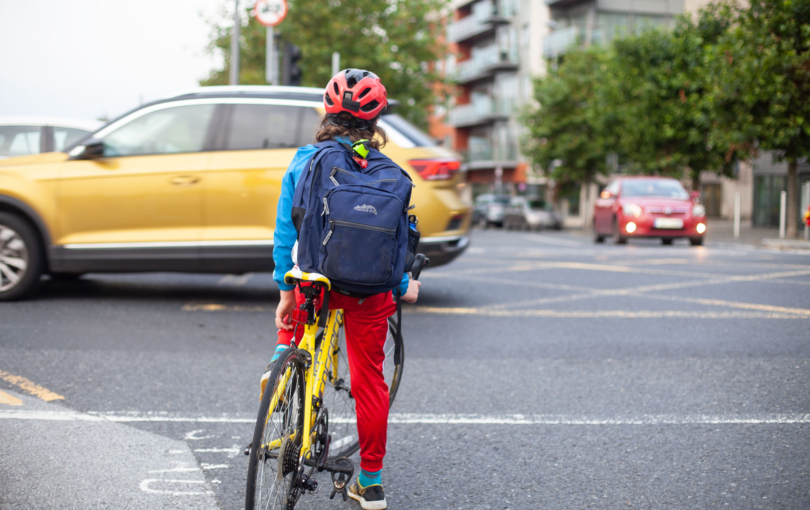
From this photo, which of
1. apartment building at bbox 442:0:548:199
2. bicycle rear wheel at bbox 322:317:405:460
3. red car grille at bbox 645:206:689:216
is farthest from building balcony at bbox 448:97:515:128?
bicycle rear wheel at bbox 322:317:405:460

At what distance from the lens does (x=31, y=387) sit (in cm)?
485

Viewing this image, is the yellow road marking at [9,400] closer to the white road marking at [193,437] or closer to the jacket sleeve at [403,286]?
the white road marking at [193,437]

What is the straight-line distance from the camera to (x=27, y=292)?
7.47 metres

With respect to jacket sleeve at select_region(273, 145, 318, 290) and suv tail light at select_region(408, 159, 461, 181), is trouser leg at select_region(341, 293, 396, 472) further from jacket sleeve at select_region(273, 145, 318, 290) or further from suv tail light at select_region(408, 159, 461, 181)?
suv tail light at select_region(408, 159, 461, 181)

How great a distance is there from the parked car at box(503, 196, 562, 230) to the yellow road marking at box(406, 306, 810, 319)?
Answer: 3124 cm

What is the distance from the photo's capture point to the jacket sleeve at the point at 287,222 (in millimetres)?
2955

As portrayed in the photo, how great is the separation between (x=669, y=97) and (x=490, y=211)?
15.3 m

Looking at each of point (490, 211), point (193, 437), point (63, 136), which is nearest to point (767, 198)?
point (490, 211)

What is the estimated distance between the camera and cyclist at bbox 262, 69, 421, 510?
2920 mm

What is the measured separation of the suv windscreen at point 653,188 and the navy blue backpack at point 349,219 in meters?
16.8

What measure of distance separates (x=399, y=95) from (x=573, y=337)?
107 ft

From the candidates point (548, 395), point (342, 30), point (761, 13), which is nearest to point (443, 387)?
point (548, 395)

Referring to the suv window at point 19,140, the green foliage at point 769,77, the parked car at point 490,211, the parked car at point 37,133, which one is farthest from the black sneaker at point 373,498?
the parked car at point 490,211

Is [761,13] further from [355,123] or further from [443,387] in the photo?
[355,123]
